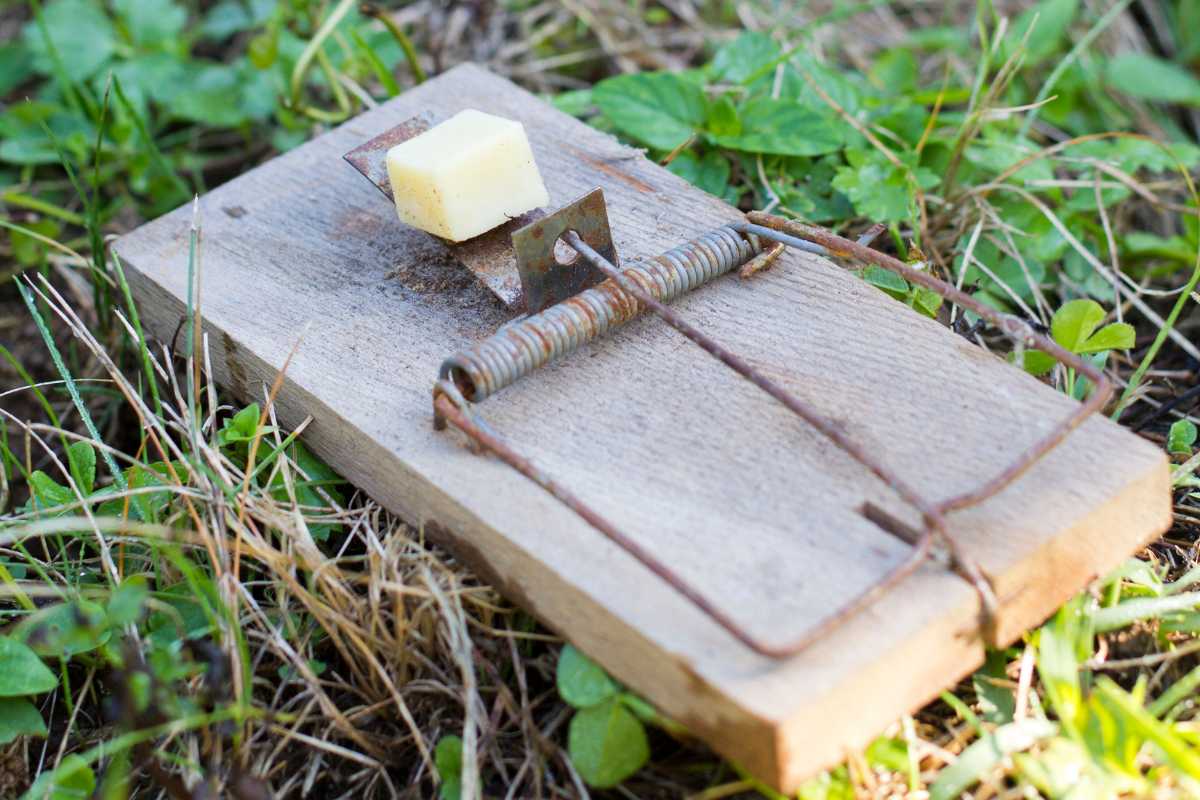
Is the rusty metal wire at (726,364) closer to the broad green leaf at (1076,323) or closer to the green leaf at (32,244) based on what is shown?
the broad green leaf at (1076,323)

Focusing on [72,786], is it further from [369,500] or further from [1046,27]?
[1046,27]

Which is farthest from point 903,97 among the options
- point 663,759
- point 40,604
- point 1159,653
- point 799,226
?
point 40,604

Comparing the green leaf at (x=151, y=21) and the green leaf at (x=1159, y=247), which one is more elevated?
the green leaf at (x=151, y=21)

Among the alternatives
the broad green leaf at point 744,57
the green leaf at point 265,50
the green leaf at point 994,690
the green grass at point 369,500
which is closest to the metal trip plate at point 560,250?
the green grass at point 369,500

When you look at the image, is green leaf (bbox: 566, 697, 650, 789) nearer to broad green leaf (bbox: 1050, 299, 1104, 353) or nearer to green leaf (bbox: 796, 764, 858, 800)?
green leaf (bbox: 796, 764, 858, 800)

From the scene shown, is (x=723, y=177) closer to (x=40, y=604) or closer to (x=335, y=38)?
(x=335, y=38)

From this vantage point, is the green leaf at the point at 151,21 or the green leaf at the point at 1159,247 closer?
the green leaf at the point at 1159,247

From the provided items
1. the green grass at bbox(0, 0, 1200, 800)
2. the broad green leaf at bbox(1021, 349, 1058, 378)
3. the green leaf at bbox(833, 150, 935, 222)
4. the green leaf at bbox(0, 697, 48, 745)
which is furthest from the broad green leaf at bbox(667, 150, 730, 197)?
the green leaf at bbox(0, 697, 48, 745)
